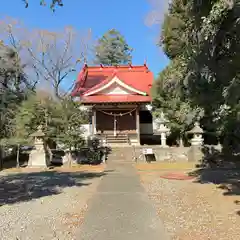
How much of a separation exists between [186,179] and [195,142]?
7.56 metres

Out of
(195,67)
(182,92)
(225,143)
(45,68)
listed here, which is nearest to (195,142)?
(225,143)

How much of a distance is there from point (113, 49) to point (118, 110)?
28.3 m

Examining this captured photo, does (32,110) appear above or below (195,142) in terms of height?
above

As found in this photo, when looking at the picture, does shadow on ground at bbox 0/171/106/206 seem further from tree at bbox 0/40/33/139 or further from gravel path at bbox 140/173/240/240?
tree at bbox 0/40/33/139

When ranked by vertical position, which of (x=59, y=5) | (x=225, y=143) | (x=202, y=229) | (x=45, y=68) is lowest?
(x=202, y=229)

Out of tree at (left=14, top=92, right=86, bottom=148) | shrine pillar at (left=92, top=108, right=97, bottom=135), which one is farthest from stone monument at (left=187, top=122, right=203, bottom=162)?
shrine pillar at (left=92, top=108, right=97, bottom=135)

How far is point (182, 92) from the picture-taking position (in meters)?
10.5

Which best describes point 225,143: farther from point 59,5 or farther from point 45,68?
point 45,68

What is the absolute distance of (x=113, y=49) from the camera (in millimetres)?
55594

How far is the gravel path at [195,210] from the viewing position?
6289 mm

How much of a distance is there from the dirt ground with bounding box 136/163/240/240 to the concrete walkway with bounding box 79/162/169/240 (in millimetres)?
274

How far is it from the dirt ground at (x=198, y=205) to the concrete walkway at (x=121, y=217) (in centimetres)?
27

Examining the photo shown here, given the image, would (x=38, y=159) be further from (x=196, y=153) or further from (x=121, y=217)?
(x=121, y=217)

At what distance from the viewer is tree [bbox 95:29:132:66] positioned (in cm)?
5416
